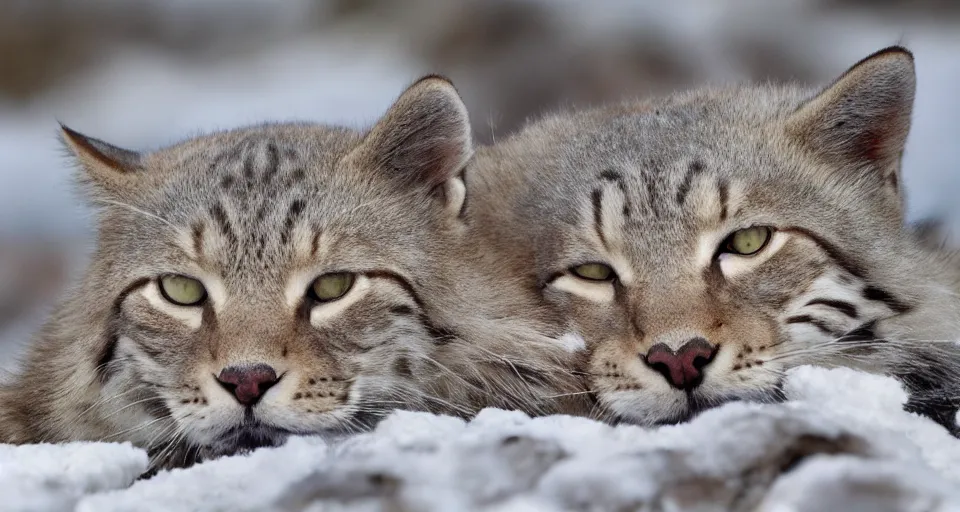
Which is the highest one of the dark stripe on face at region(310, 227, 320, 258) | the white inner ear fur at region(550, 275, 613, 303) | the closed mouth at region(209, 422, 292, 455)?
the dark stripe on face at region(310, 227, 320, 258)

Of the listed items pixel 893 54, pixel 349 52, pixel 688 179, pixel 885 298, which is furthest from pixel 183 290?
pixel 349 52

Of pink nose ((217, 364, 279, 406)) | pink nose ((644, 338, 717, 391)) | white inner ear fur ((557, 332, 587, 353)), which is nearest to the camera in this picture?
pink nose ((217, 364, 279, 406))

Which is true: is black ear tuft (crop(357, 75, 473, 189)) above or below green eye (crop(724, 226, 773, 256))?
above

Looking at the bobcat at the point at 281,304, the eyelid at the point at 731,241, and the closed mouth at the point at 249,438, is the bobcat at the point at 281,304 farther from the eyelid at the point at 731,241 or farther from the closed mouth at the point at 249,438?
the eyelid at the point at 731,241

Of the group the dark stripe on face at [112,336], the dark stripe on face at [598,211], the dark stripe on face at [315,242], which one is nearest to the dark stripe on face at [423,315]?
the dark stripe on face at [315,242]

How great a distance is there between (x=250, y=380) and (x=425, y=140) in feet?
3.01

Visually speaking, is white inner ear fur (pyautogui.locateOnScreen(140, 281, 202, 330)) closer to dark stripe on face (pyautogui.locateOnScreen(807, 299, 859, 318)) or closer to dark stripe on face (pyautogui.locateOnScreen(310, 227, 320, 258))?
dark stripe on face (pyautogui.locateOnScreen(310, 227, 320, 258))

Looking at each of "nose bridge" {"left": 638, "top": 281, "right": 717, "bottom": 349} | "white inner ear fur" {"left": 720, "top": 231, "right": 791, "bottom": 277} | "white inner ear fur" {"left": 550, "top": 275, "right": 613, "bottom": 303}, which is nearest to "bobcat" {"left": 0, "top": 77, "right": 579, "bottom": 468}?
"white inner ear fur" {"left": 550, "top": 275, "right": 613, "bottom": 303}

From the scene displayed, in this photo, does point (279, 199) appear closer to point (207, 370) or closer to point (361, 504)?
point (207, 370)

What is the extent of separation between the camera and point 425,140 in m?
2.97

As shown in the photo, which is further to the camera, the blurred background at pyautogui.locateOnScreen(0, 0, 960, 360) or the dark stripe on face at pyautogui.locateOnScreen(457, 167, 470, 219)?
the blurred background at pyautogui.locateOnScreen(0, 0, 960, 360)

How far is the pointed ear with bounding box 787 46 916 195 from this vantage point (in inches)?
115

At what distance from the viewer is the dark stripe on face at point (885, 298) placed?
2.87 m

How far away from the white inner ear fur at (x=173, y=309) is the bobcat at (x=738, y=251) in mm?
887
